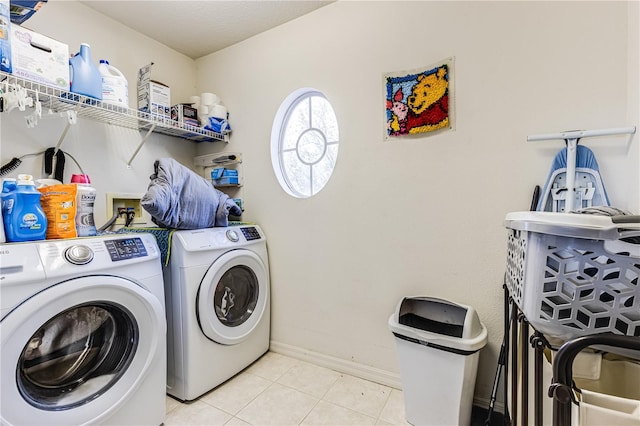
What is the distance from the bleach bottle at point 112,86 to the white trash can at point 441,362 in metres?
1.98

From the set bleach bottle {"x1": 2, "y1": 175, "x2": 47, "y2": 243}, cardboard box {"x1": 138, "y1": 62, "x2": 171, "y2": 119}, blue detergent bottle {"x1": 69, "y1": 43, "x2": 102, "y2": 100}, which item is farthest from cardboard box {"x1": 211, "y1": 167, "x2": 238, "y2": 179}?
bleach bottle {"x1": 2, "y1": 175, "x2": 47, "y2": 243}

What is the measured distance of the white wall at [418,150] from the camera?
48.9 inches

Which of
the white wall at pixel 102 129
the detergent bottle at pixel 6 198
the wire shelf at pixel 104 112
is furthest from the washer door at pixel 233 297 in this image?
the wire shelf at pixel 104 112

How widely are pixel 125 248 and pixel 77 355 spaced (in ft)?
1.59

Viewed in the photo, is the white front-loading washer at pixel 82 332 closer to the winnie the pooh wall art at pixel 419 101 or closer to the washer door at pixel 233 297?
the washer door at pixel 233 297

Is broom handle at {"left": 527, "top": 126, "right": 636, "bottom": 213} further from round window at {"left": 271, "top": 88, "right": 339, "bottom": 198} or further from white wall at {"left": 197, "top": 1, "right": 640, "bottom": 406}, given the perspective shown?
round window at {"left": 271, "top": 88, "right": 339, "bottom": 198}

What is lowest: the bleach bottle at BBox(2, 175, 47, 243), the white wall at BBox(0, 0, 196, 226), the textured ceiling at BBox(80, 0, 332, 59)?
the bleach bottle at BBox(2, 175, 47, 243)

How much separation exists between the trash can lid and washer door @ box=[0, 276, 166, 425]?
46.4 inches

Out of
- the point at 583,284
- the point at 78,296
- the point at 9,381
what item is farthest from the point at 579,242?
the point at 9,381

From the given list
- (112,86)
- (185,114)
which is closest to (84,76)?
(112,86)

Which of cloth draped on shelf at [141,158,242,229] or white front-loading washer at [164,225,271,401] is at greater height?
cloth draped on shelf at [141,158,242,229]

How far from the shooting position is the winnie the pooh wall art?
1.51 meters

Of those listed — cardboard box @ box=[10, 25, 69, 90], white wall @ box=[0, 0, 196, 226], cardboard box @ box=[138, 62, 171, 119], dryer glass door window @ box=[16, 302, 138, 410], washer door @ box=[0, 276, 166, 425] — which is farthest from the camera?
cardboard box @ box=[138, 62, 171, 119]

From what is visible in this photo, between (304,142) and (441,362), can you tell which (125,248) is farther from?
(441,362)
